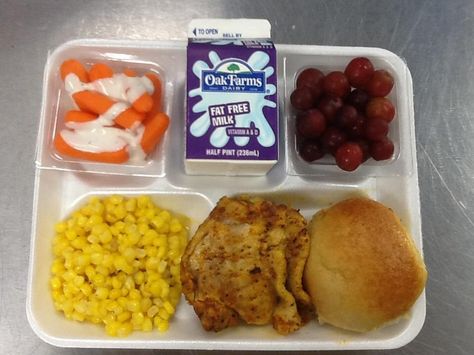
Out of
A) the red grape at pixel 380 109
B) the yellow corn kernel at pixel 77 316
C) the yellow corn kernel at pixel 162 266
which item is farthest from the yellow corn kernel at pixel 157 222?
the red grape at pixel 380 109

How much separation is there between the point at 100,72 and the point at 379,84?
2.49 ft

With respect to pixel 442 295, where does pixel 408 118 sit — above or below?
above

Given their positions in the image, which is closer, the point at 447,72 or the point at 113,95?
the point at 113,95

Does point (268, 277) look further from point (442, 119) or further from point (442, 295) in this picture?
point (442, 119)

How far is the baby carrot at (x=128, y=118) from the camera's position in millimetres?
1420

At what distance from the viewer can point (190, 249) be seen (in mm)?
1424

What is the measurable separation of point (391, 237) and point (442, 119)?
614 mm

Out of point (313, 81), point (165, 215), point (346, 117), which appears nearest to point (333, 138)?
point (346, 117)

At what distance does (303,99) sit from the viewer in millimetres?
1438

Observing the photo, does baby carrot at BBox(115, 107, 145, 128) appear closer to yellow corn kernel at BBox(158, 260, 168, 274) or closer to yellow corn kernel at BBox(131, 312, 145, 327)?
yellow corn kernel at BBox(158, 260, 168, 274)

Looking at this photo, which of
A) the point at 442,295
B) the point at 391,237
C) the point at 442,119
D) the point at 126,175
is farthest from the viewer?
the point at 442,119

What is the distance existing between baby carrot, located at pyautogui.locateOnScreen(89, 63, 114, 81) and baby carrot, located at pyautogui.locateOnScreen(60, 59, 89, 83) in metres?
0.02

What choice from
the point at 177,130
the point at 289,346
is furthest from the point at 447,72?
the point at 289,346

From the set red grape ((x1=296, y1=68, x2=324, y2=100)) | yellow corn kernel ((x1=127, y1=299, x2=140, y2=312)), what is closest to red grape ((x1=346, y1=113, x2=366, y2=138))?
red grape ((x1=296, y1=68, x2=324, y2=100))
